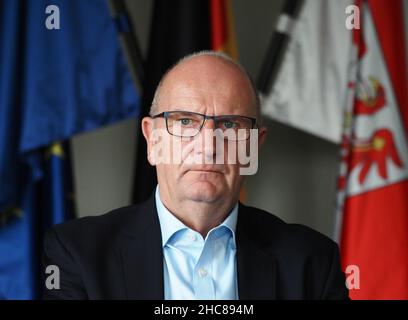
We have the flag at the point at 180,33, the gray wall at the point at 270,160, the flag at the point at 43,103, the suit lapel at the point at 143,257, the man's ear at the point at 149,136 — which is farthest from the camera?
the gray wall at the point at 270,160

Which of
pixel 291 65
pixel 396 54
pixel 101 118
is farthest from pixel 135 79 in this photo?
pixel 396 54

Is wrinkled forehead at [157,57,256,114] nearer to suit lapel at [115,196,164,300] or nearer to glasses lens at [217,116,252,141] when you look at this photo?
glasses lens at [217,116,252,141]

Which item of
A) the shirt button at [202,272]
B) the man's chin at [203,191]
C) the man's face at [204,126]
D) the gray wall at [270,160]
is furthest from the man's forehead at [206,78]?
the gray wall at [270,160]

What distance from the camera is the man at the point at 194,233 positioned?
95cm

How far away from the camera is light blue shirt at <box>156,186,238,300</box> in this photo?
951 mm

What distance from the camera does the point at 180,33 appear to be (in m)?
1.96

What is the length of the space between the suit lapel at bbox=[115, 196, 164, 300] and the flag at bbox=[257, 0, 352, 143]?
39.9 inches

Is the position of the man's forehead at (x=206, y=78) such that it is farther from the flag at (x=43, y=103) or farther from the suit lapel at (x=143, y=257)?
the flag at (x=43, y=103)

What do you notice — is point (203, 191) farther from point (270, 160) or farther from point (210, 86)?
point (270, 160)

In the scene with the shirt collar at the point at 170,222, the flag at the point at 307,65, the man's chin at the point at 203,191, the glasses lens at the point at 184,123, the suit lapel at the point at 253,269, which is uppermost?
the flag at the point at 307,65

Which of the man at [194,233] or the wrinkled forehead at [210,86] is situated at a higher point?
the wrinkled forehead at [210,86]

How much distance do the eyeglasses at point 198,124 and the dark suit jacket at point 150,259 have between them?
0.15 metres

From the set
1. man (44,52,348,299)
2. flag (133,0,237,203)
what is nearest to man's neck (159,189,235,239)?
man (44,52,348,299)
